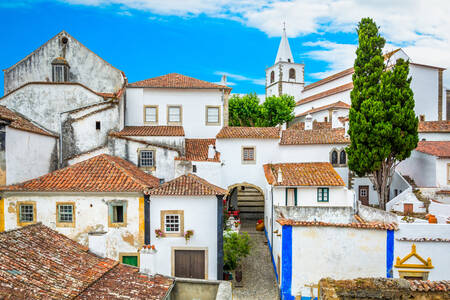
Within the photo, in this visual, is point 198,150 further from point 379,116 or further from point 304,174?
point 379,116

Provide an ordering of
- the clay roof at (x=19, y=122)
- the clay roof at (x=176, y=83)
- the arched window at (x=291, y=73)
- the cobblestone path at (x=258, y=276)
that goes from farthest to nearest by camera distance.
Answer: the arched window at (x=291, y=73) → the clay roof at (x=176, y=83) → the clay roof at (x=19, y=122) → the cobblestone path at (x=258, y=276)

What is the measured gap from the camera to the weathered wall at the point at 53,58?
991 inches

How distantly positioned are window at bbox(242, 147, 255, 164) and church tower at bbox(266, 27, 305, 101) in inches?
1567

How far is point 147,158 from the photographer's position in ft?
72.2

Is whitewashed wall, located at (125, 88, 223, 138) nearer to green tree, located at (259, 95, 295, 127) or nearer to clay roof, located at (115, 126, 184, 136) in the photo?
clay roof, located at (115, 126, 184, 136)

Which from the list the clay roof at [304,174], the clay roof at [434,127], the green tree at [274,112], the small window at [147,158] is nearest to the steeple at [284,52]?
the green tree at [274,112]

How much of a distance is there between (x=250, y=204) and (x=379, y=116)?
12.5 metres

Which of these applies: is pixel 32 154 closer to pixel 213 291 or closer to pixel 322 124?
pixel 213 291

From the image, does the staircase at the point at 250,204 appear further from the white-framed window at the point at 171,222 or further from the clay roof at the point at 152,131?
the white-framed window at the point at 171,222

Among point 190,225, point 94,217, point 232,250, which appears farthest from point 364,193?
point 94,217

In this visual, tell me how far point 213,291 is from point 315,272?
4.89 metres

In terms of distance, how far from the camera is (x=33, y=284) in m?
8.51

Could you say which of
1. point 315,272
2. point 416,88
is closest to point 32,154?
point 315,272

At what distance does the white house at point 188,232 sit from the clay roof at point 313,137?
11.9 meters
